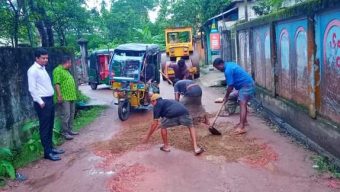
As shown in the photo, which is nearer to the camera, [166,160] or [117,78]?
[166,160]

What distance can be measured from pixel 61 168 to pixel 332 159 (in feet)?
14.1

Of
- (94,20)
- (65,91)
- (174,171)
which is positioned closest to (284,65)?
(174,171)

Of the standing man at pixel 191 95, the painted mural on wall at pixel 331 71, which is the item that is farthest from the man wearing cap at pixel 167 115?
the painted mural on wall at pixel 331 71

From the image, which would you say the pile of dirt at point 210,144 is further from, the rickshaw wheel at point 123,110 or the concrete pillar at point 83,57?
the concrete pillar at point 83,57

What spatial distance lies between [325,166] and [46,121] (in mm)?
4662

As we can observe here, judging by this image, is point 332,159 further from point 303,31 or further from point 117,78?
point 117,78

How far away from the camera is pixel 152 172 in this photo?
591 cm

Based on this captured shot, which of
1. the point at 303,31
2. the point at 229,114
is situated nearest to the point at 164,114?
the point at 303,31

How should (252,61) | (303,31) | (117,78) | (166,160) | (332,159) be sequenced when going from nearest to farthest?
(332,159), (166,160), (303,31), (117,78), (252,61)

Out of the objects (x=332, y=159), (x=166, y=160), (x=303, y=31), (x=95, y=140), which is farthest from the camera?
(x=95, y=140)

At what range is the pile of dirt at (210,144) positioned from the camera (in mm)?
6543

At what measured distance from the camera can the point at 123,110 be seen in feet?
34.6

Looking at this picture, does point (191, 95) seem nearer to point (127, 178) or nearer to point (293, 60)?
point (293, 60)

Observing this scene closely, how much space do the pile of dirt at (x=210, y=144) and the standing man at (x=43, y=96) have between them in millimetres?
938
